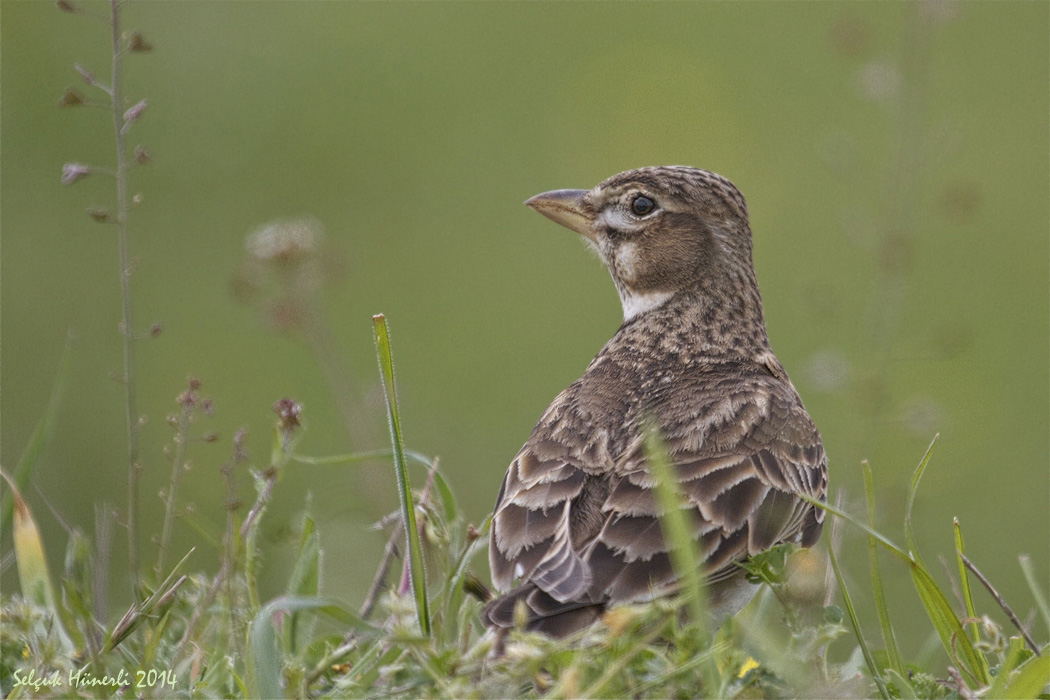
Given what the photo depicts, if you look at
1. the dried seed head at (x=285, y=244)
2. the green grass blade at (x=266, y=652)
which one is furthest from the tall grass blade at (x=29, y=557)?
the dried seed head at (x=285, y=244)

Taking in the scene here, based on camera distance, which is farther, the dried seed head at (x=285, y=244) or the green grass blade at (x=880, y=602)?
the dried seed head at (x=285, y=244)

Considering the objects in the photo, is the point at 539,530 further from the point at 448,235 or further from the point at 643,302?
the point at 448,235

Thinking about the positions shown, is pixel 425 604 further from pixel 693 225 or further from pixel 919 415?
pixel 919 415

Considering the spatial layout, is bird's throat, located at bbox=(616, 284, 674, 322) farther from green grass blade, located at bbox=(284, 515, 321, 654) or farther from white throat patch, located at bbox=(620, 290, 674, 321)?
green grass blade, located at bbox=(284, 515, 321, 654)

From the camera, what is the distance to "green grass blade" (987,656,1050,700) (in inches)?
122

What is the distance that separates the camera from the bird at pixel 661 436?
12.7 ft

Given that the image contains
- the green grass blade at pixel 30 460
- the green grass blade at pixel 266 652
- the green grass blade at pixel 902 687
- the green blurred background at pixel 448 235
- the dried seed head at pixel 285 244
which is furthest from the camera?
the green blurred background at pixel 448 235

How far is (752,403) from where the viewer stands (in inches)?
189

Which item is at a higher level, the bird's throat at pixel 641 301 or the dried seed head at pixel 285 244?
the dried seed head at pixel 285 244

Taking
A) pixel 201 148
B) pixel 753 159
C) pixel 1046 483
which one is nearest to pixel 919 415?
pixel 1046 483

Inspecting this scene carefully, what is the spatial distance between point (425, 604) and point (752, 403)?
1762 millimetres

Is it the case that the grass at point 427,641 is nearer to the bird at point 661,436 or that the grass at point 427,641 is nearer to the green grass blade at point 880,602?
the green grass blade at point 880,602

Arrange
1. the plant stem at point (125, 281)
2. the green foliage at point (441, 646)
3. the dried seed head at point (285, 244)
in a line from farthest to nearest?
the dried seed head at point (285, 244) < the plant stem at point (125, 281) < the green foliage at point (441, 646)

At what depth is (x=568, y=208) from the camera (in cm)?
595
